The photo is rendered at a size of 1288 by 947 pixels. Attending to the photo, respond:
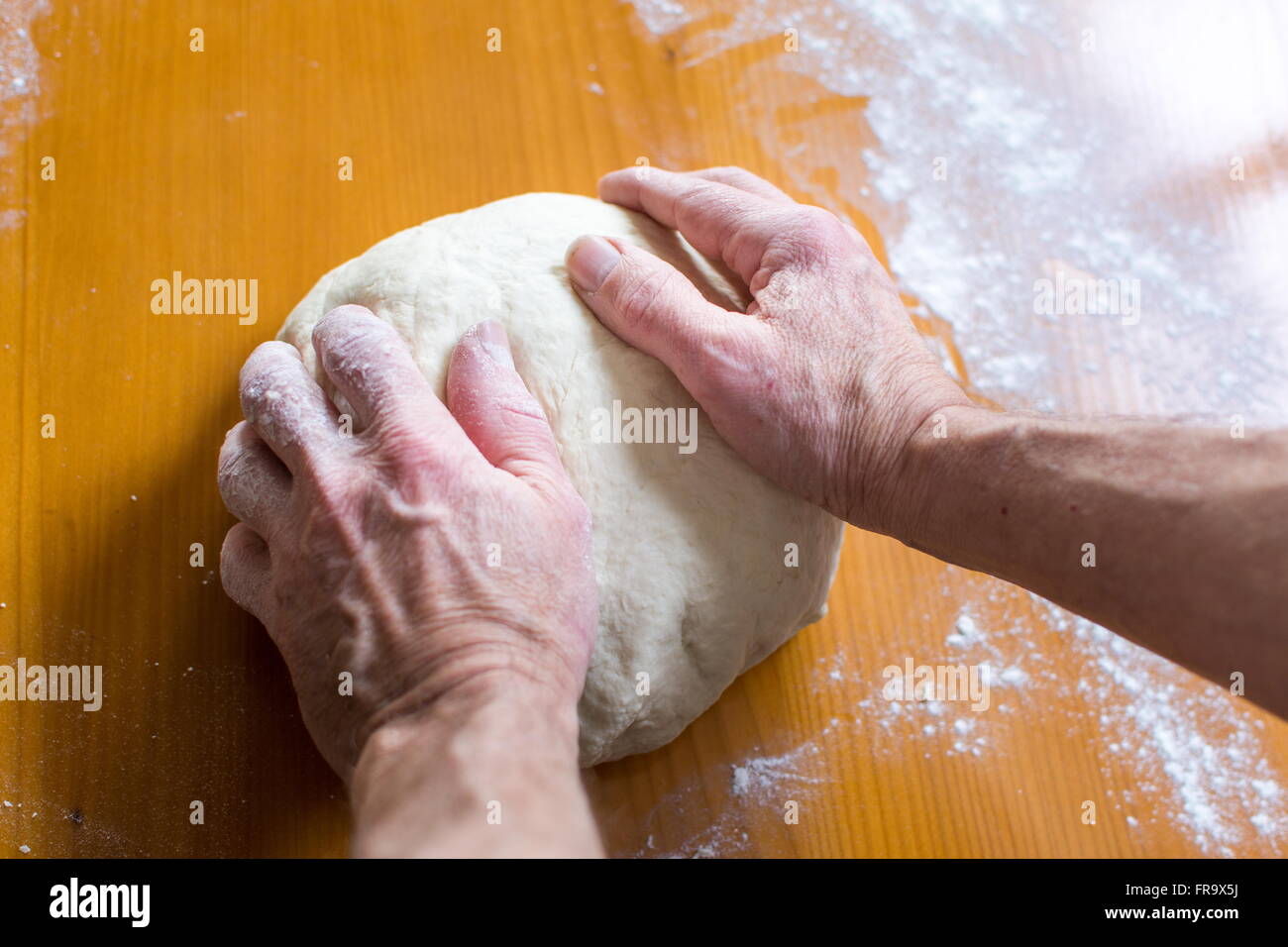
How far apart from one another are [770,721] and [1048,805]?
1.41 ft

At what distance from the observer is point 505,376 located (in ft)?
3.70

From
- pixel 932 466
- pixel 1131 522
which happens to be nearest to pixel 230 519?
pixel 932 466

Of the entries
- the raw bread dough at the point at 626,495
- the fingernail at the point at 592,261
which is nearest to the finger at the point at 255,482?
the raw bread dough at the point at 626,495

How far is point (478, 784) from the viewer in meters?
0.82

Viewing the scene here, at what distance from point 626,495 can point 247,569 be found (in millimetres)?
474

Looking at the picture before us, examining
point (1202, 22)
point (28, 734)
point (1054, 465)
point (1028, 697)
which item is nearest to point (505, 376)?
point (1054, 465)

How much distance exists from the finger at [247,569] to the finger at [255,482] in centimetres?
5

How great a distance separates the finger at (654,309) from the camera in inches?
44.8

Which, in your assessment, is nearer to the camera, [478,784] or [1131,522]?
[478,784]

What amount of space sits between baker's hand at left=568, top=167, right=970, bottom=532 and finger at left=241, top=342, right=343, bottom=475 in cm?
36

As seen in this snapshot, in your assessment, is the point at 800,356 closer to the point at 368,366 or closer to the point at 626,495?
the point at 626,495

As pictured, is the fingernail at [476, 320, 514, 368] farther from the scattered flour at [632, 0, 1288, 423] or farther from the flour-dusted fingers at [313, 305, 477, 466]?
the scattered flour at [632, 0, 1288, 423]

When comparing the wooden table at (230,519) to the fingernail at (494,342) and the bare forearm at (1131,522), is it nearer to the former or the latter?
the bare forearm at (1131,522)
